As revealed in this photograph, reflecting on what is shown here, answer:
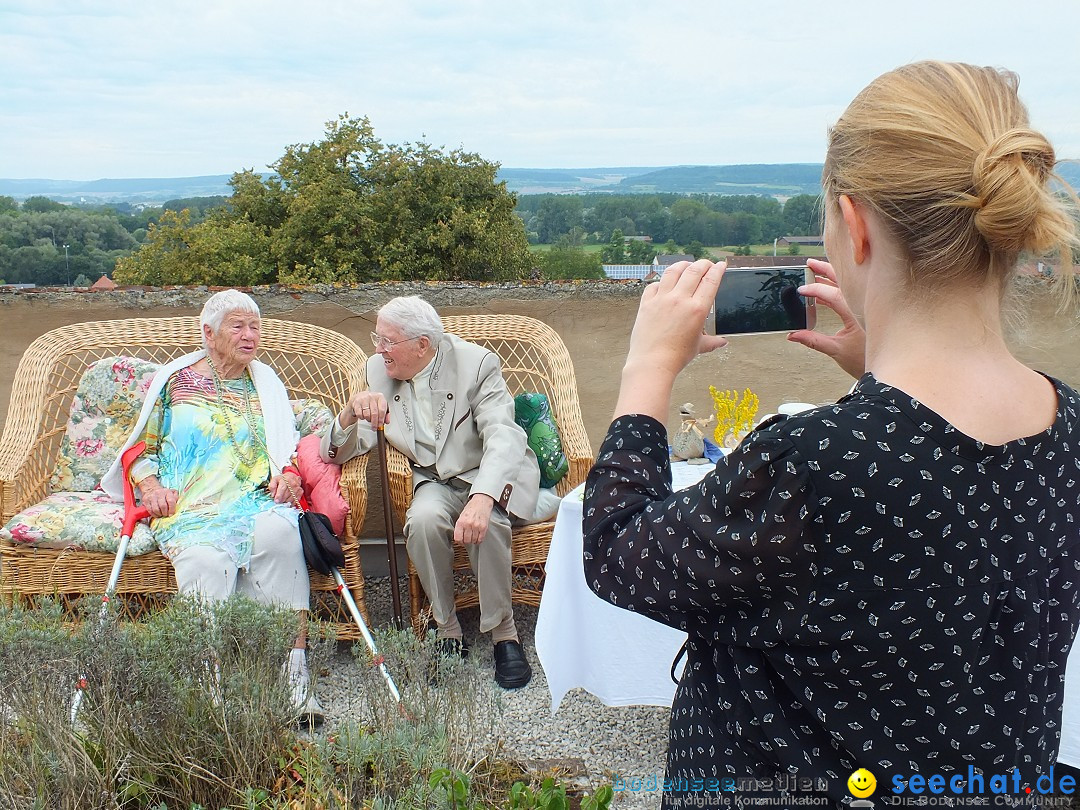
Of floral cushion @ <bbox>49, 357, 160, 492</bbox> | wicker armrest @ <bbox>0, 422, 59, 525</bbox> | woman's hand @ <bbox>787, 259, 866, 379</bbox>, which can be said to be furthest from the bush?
floral cushion @ <bbox>49, 357, 160, 492</bbox>

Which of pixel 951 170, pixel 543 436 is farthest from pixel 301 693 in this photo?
pixel 951 170

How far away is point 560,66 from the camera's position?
15.2 m

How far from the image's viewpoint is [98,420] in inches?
138

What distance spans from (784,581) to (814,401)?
3.69 metres

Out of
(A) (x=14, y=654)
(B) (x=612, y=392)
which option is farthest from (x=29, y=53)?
(A) (x=14, y=654)

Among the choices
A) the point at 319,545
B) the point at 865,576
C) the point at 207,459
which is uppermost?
the point at 865,576

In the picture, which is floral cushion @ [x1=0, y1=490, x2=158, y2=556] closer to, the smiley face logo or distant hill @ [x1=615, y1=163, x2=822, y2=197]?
distant hill @ [x1=615, y1=163, x2=822, y2=197]

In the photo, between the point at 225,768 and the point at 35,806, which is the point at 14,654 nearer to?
the point at 35,806

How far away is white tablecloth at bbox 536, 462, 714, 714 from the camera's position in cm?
239

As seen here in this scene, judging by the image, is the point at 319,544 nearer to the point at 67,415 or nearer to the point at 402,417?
the point at 402,417

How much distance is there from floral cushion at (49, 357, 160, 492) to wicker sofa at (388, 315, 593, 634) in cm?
104

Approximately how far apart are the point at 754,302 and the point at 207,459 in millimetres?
2307

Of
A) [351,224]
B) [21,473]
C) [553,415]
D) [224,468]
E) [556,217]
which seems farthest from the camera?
[351,224]

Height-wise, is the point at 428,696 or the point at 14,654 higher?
the point at 14,654
